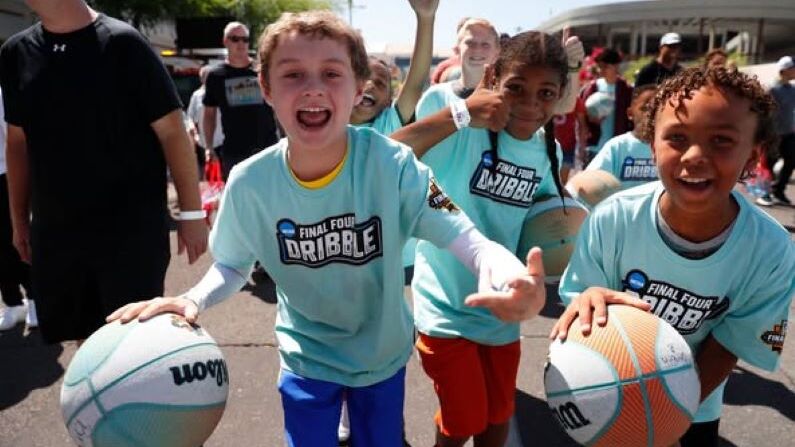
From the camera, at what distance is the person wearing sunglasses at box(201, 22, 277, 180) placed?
6.20m

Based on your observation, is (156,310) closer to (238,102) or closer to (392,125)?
(392,125)

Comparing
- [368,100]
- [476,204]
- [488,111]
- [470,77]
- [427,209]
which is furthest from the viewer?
[368,100]

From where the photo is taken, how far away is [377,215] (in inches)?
83.2

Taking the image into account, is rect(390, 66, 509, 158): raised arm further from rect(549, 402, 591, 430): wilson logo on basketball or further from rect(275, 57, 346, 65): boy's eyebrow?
rect(549, 402, 591, 430): wilson logo on basketball

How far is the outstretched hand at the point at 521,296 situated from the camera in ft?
5.15

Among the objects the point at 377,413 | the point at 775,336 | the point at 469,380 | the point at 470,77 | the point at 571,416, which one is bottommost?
the point at 469,380

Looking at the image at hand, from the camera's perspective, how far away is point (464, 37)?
4.37 m

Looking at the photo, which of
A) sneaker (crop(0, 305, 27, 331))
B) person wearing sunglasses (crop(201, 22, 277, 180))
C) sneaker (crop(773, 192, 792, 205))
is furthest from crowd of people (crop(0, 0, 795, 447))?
sneaker (crop(773, 192, 792, 205))

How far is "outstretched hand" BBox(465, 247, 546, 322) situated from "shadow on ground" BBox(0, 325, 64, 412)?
11.2ft

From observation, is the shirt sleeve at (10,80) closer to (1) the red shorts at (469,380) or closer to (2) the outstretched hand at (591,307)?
(1) the red shorts at (469,380)

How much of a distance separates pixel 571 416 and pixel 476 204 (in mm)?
1178

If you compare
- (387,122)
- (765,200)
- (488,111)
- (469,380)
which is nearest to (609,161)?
(387,122)

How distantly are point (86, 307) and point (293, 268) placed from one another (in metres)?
1.32

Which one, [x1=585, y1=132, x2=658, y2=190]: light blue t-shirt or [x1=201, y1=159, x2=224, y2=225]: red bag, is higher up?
[x1=585, y1=132, x2=658, y2=190]: light blue t-shirt
